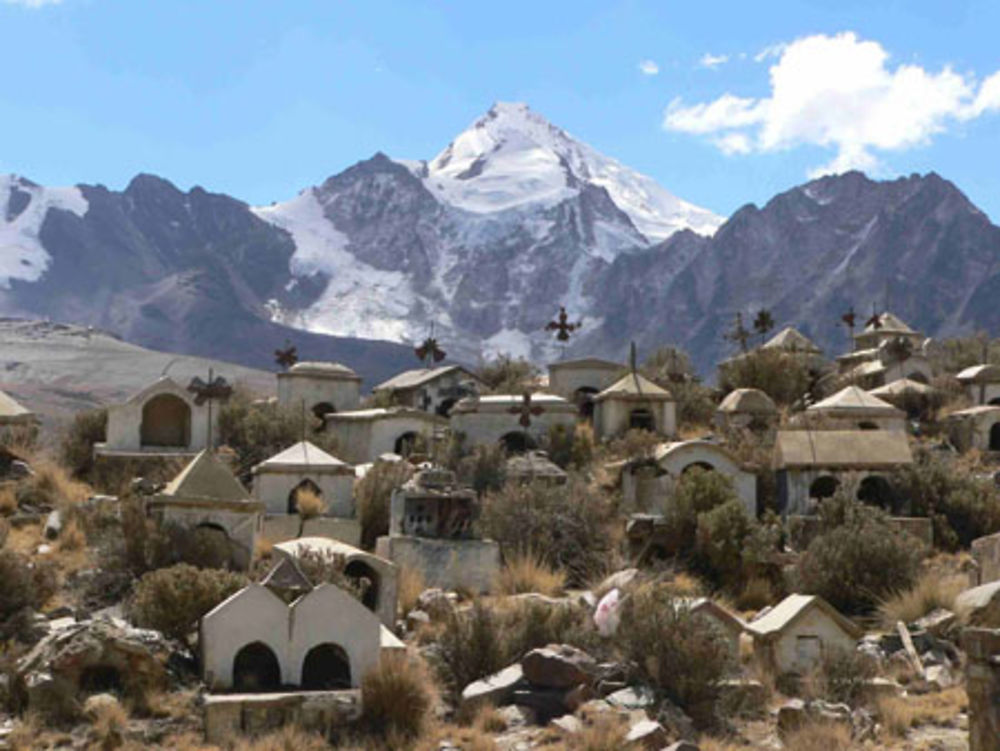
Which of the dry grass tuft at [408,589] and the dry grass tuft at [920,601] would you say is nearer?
the dry grass tuft at [920,601]

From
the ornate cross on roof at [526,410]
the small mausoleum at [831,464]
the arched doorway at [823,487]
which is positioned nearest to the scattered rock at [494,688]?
the small mausoleum at [831,464]

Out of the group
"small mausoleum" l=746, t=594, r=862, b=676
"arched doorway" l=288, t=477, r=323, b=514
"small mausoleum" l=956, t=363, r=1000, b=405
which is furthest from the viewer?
"small mausoleum" l=956, t=363, r=1000, b=405

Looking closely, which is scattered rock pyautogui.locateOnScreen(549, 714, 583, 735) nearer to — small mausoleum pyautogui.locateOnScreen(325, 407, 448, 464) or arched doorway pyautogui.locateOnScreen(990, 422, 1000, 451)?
small mausoleum pyautogui.locateOnScreen(325, 407, 448, 464)

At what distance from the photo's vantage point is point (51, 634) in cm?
1658

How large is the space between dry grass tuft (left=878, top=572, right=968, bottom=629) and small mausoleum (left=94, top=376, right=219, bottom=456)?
17.4m

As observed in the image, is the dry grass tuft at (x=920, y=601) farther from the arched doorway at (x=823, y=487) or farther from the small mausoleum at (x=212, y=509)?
the small mausoleum at (x=212, y=509)

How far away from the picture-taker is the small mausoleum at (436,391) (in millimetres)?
42062

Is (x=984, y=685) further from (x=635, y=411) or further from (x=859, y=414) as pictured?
(x=635, y=411)

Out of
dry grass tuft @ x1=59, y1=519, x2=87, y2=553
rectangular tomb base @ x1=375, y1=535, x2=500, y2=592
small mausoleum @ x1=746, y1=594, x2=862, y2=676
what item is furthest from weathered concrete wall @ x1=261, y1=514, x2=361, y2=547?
small mausoleum @ x1=746, y1=594, x2=862, y2=676

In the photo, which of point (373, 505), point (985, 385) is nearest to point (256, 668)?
point (373, 505)

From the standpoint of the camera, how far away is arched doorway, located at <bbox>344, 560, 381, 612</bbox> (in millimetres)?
20688

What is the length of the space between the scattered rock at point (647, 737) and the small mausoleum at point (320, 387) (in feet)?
87.3

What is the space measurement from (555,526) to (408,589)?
5.18 m

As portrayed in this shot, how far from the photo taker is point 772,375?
4425cm
